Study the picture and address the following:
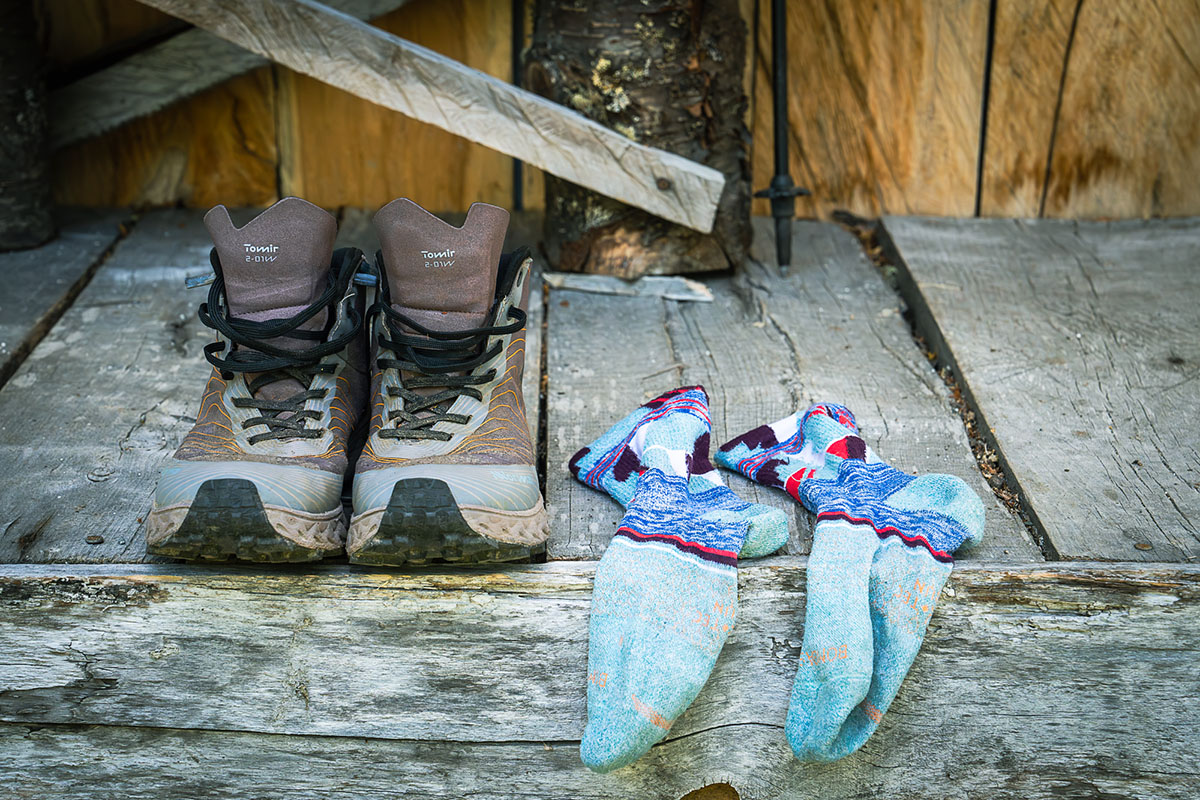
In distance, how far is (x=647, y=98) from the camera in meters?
1.88

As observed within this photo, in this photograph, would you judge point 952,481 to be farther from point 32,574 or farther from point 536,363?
point 32,574

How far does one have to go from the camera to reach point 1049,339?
175cm

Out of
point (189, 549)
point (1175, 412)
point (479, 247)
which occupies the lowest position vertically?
point (1175, 412)

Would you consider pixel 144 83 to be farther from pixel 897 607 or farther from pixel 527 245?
pixel 897 607

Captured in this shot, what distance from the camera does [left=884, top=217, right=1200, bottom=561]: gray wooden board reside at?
129cm

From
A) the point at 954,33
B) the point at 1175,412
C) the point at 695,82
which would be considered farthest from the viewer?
the point at 954,33

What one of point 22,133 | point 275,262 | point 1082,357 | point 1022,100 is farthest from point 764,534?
point 22,133

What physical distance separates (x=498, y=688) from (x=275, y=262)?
55cm

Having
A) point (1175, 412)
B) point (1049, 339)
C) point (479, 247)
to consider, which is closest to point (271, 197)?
point (479, 247)

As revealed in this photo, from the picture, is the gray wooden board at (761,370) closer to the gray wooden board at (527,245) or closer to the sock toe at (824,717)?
the gray wooden board at (527,245)

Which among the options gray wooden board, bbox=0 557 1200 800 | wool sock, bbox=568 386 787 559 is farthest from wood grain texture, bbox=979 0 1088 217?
gray wooden board, bbox=0 557 1200 800

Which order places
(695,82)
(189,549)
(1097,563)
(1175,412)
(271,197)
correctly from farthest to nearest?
(271,197), (695,82), (1175,412), (1097,563), (189,549)

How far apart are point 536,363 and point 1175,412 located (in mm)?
964

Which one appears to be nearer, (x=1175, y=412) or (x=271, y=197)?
(x=1175, y=412)
